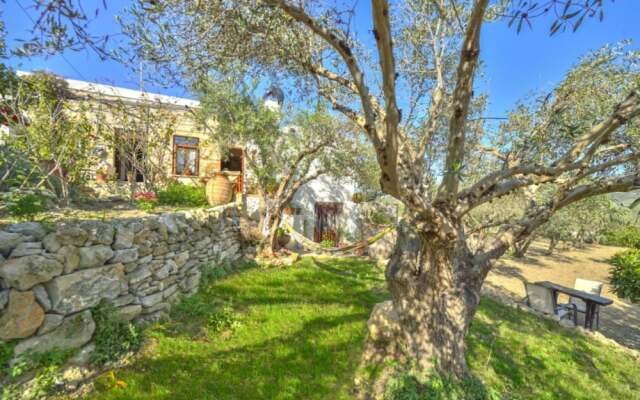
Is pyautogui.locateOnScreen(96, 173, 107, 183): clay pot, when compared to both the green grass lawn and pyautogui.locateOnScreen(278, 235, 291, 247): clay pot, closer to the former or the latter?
pyautogui.locateOnScreen(278, 235, 291, 247): clay pot

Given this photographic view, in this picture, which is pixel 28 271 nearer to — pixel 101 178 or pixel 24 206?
pixel 24 206

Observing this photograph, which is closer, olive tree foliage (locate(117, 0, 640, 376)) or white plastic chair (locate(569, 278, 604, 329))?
olive tree foliage (locate(117, 0, 640, 376))

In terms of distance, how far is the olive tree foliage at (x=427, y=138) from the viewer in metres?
2.32

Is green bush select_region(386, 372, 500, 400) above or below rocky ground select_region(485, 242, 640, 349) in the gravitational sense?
above

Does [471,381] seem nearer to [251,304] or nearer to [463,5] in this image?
[251,304]

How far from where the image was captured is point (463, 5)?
4.86 metres

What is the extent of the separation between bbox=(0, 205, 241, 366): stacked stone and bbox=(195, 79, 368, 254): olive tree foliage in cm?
361

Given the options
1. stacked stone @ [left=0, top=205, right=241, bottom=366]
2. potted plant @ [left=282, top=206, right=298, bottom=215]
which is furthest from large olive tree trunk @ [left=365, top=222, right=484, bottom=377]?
potted plant @ [left=282, top=206, right=298, bottom=215]

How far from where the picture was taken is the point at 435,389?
3.05 meters

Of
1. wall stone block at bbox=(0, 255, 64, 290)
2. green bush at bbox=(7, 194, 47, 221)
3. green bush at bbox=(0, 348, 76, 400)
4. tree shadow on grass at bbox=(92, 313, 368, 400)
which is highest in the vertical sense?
green bush at bbox=(7, 194, 47, 221)

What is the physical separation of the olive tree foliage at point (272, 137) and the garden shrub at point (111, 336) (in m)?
4.88

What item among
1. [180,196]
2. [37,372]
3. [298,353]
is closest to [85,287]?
[37,372]

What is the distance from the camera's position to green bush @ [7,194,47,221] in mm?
3045

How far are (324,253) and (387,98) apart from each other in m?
8.70
